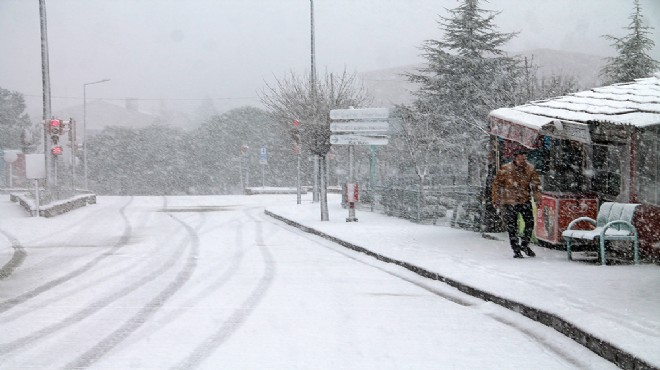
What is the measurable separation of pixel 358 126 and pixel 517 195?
28.7ft

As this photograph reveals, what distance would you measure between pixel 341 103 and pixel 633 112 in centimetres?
1169

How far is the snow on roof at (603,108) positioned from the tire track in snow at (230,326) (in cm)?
539

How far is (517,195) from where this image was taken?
35.7ft

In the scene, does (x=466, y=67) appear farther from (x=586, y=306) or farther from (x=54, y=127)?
(x=586, y=306)

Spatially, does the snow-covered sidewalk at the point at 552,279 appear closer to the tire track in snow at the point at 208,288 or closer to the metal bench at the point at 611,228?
the metal bench at the point at 611,228

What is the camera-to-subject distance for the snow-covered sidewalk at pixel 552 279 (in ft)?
18.8

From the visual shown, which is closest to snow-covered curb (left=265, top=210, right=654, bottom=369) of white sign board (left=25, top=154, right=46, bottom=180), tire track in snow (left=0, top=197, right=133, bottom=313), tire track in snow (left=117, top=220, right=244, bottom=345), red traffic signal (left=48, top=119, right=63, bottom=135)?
tire track in snow (left=117, top=220, right=244, bottom=345)

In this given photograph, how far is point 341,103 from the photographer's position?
21.3 m

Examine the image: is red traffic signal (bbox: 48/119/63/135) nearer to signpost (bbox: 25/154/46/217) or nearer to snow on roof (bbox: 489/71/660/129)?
signpost (bbox: 25/154/46/217)

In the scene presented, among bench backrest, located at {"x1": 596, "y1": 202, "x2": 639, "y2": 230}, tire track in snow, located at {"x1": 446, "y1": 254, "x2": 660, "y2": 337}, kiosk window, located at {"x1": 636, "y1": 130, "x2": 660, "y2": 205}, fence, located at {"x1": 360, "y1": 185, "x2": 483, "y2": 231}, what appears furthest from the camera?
fence, located at {"x1": 360, "y1": 185, "x2": 483, "y2": 231}

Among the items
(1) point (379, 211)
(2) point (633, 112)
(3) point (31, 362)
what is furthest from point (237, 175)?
(3) point (31, 362)

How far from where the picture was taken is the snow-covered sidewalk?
5.73m

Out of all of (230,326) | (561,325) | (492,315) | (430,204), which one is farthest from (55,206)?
(561,325)

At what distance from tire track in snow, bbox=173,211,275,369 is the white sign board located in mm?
14526
